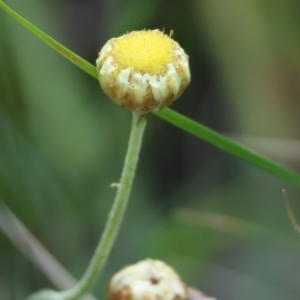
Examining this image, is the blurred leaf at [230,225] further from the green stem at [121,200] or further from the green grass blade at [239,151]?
the green stem at [121,200]

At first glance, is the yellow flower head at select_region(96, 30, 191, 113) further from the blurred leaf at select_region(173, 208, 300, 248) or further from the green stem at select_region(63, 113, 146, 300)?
the blurred leaf at select_region(173, 208, 300, 248)

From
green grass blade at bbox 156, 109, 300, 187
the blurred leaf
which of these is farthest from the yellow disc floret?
the blurred leaf

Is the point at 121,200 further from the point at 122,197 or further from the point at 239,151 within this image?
the point at 239,151

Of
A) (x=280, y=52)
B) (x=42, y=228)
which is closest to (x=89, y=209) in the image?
(x=42, y=228)

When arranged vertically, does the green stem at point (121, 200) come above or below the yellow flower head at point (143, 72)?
below

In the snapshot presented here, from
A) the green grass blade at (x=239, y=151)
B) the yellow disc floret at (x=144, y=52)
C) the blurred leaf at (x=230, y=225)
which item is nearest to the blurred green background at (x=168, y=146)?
the blurred leaf at (x=230, y=225)

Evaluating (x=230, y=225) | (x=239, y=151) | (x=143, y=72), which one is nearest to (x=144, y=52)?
(x=143, y=72)

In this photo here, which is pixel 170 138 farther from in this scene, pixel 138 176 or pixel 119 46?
pixel 119 46
